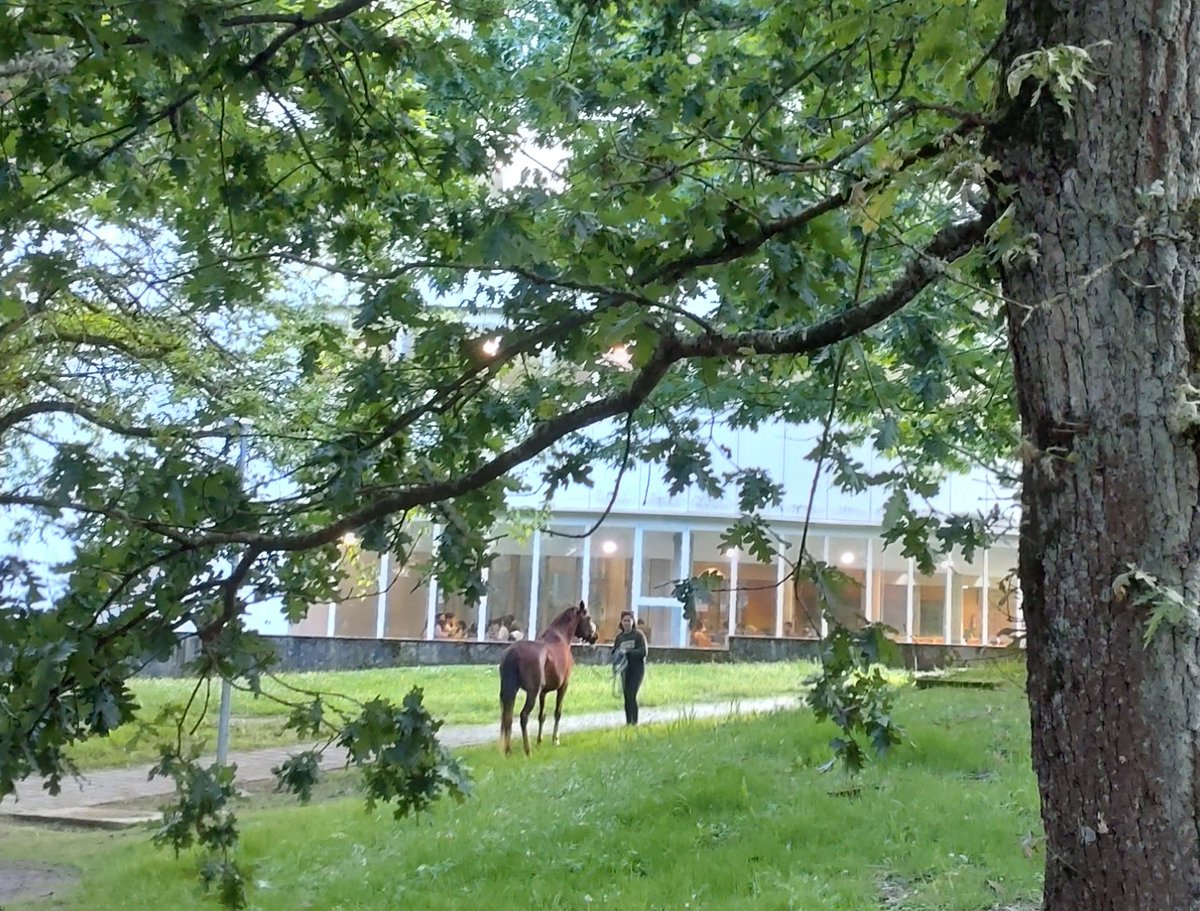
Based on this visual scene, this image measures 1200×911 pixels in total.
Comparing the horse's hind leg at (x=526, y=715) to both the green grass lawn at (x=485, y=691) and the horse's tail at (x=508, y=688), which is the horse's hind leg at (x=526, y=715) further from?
the green grass lawn at (x=485, y=691)

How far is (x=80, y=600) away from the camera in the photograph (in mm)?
4512

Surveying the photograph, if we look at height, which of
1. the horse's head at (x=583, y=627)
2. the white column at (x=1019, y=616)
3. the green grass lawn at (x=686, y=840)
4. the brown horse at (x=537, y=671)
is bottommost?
the green grass lawn at (x=686, y=840)

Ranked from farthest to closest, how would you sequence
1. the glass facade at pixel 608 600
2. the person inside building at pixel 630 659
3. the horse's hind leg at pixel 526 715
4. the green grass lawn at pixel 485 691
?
the glass facade at pixel 608 600, the green grass lawn at pixel 485 691, the person inside building at pixel 630 659, the horse's hind leg at pixel 526 715

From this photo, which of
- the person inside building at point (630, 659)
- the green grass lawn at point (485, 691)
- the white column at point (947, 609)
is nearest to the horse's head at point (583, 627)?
the person inside building at point (630, 659)

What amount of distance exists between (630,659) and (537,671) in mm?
1399

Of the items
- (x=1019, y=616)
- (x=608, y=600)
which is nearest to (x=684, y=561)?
(x=608, y=600)

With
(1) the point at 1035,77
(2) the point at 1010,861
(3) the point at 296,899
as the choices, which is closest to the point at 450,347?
(1) the point at 1035,77

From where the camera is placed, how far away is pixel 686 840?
26.3ft

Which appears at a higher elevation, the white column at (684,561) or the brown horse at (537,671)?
the white column at (684,561)

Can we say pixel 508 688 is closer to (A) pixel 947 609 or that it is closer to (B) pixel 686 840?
(B) pixel 686 840

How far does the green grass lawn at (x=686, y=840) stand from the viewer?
6906 mm

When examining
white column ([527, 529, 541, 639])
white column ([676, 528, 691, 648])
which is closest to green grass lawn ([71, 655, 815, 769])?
white column ([676, 528, 691, 648])

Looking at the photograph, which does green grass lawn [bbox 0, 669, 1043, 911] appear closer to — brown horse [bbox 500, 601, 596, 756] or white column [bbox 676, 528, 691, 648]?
brown horse [bbox 500, 601, 596, 756]

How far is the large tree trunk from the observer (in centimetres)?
235
